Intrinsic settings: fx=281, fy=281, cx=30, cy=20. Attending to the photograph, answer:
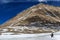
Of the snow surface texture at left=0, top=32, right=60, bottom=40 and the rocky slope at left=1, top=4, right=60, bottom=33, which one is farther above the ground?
the rocky slope at left=1, top=4, right=60, bottom=33

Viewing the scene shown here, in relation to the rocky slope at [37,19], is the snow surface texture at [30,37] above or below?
below

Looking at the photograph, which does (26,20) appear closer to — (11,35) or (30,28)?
(30,28)

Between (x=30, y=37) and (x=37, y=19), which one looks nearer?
(x=30, y=37)

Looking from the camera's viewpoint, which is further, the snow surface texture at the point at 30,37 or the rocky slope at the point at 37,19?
the rocky slope at the point at 37,19

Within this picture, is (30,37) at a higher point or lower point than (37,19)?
lower

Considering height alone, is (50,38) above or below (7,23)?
below

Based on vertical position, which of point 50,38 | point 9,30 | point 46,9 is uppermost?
point 46,9

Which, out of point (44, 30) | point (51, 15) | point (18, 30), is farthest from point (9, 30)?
point (51, 15)

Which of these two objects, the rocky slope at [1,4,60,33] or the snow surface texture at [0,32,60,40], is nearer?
the snow surface texture at [0,32,60,40]
